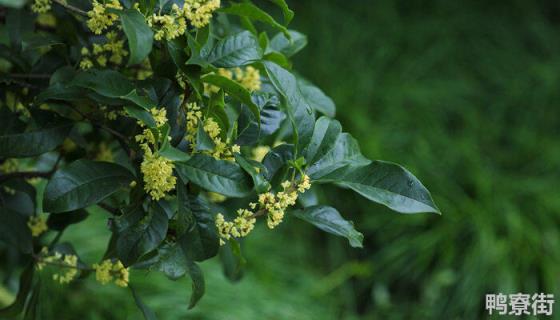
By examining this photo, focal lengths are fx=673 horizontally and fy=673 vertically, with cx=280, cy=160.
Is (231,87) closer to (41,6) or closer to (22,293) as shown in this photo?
(41,6)

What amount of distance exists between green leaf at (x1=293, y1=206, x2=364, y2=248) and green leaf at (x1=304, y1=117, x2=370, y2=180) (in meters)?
0.03

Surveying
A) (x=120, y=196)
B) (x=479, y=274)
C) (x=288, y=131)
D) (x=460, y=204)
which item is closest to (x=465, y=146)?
(x=460, y=204)

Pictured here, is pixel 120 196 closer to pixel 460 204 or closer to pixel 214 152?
pixel 214 152

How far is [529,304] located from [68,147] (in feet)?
4.41

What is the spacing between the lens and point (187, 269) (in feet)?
1.89

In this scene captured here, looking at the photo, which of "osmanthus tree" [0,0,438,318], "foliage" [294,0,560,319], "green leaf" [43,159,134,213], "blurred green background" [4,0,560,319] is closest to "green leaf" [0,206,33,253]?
"osmanthus tree" [0,0,438,318]

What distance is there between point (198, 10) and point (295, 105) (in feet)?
0.38

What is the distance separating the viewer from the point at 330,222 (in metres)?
0.60

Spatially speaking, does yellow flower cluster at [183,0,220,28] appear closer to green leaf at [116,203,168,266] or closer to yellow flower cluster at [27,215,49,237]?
green leaf at [116,203,168,266]

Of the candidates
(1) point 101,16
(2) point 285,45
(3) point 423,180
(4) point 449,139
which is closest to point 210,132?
(1) point 101,16

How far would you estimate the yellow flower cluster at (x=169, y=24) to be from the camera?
0.54 m

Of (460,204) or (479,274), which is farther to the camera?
(460,204)

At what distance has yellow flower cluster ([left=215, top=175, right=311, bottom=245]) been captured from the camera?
57cm

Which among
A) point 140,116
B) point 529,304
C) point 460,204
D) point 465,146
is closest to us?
point 140,116
